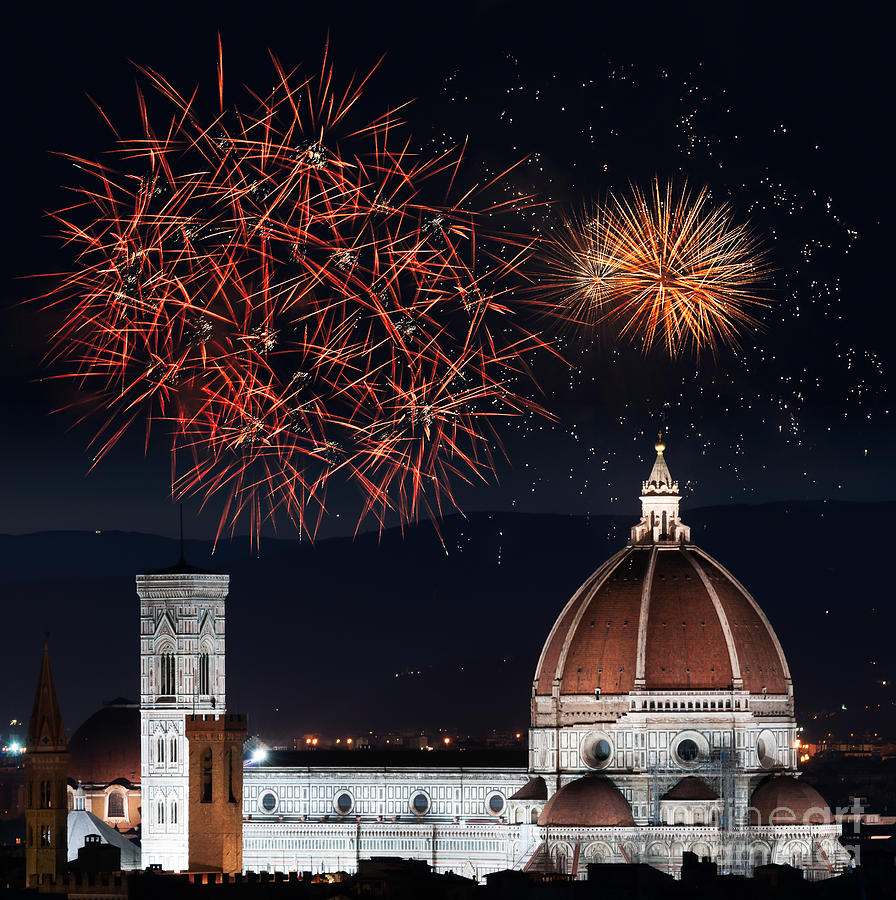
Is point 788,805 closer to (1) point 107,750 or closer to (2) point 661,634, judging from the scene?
(2) point 661,634

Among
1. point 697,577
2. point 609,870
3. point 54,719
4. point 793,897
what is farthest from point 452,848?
point 793,897

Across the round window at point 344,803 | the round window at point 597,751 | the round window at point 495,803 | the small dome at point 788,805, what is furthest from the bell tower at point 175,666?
the small dome at point 788,805

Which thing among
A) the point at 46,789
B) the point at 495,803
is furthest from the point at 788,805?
the point at 46,789

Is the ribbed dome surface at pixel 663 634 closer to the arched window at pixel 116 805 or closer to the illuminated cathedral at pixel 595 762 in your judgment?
the illuminated cathedral at pixel 595 762

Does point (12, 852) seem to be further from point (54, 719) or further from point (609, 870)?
point (609, 870)

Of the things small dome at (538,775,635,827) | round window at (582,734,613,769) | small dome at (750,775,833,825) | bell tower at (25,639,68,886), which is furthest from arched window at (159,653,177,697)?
bell tower at (25,639,68,886)

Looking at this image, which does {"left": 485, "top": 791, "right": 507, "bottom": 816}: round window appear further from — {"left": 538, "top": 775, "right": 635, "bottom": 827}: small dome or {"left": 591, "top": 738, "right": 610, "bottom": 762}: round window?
{"left": 538, "top": 775, "right": 635, "bottom": 827}: small dome
